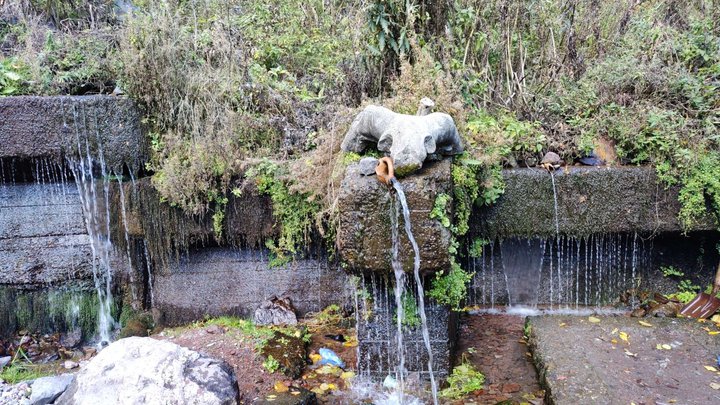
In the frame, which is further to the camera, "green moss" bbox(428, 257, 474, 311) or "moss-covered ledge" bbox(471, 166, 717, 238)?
"moss-covered ledge" bbox(471, 166, 717, 238)

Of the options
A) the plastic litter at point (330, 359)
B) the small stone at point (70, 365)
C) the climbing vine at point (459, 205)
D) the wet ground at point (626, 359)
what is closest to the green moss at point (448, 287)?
the climbing vine at point (459, 205)

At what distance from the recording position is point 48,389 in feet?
13.7

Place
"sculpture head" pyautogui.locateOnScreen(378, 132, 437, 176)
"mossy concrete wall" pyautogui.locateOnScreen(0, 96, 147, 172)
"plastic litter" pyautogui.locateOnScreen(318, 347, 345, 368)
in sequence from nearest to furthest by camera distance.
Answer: "sculpture head" pyautogui.locateOnScreen(378, 132, 437, 176) < "plastic litter" pyautogui.locateOnScreen(318, 347, 345, 368) < "mossy concrete wall" pyautogui.locateOnScreen(0, 96, 147, 172)

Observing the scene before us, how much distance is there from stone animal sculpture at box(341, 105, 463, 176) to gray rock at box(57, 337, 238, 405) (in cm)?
179

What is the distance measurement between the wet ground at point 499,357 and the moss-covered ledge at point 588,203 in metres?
0.93

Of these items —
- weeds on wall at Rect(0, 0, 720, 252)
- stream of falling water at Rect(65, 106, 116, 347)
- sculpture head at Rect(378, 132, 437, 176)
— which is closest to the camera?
sculpture head at Rect(378, 132, 437, 176)

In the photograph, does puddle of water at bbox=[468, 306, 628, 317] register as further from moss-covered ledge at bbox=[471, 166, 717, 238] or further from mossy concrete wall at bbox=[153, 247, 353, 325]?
mossy concrete wall at bbox=[153, 247, 353, 325]

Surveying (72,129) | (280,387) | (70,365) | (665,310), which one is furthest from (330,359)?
(72,129)

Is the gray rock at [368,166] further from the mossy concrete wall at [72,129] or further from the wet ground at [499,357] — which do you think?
the mossy concrete wall at [72,129]

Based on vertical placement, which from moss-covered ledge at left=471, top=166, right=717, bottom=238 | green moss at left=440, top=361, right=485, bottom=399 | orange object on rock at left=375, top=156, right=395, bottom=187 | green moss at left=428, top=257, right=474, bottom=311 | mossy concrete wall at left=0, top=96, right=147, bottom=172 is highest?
mossy concrete wall at left=0, top=96, right=147, bottom=172

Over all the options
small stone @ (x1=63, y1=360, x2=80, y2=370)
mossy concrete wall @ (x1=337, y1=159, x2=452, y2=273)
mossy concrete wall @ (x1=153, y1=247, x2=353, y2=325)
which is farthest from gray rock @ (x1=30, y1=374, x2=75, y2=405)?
mossy concrete wall @ (x1=337, y1=159, x2=452, y2=273)

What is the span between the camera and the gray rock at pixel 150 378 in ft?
10.6

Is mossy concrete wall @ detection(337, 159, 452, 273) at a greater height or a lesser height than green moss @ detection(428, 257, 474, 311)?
greater

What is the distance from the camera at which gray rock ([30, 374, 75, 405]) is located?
409 centimetres
